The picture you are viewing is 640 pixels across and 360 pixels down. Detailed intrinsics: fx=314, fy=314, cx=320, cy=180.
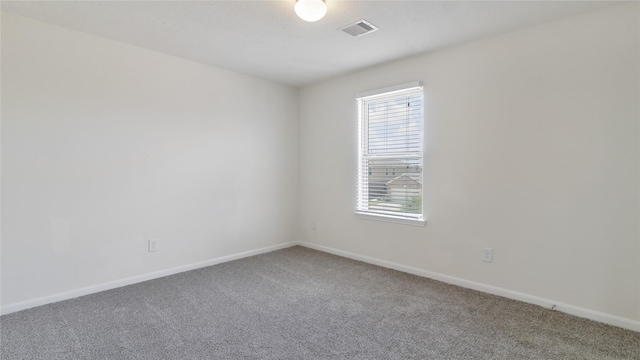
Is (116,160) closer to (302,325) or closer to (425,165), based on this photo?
(302,325)

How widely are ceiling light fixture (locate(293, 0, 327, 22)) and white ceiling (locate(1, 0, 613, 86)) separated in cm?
16

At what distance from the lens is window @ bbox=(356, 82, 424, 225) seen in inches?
133

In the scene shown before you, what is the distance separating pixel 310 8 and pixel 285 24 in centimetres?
53

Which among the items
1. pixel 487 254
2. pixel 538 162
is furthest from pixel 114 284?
pixel 538 162

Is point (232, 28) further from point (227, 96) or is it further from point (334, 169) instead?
point (334, 169)

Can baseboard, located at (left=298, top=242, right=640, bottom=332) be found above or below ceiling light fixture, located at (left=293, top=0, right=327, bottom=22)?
below

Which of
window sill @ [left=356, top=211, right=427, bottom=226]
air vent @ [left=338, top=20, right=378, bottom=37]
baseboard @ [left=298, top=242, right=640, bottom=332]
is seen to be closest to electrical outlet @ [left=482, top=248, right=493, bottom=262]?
baseboard @ [left=298, top=242, right=640, bottom=332]

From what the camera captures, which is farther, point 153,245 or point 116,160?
point 153,245

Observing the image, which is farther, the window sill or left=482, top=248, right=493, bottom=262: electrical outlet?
the window sill

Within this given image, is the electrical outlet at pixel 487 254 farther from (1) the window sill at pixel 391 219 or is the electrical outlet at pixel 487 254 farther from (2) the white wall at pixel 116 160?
(2) the white wall at pixel 116 160

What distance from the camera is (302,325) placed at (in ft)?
7.45

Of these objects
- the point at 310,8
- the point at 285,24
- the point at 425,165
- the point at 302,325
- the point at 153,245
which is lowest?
the point at 302,325

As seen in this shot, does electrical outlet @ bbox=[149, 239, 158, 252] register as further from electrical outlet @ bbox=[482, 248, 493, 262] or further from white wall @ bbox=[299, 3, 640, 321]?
electrical outlet @ bbox=[482, 248, 493, 262]

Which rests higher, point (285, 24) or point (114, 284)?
point (285, 24)
